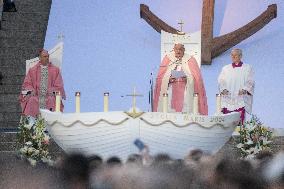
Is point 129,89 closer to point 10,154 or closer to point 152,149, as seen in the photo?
point 10,154

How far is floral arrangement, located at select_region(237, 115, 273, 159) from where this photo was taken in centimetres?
891

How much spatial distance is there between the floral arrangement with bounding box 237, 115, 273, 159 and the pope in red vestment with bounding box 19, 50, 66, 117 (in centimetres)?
296

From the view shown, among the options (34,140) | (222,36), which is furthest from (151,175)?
(222,36)

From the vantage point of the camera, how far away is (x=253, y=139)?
29.5 ft

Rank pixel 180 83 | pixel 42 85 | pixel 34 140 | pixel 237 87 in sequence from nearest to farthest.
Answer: pixel 34 140
pixel 180 83
pixel 42 85
pixel 237 87

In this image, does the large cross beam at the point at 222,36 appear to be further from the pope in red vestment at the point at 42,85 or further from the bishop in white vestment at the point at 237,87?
the pope in red vestment at the point at 42,85

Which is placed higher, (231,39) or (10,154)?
(231,39)

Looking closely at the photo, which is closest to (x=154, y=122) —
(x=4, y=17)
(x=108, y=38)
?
(x=108, y=38)

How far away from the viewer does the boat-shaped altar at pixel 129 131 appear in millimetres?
7676

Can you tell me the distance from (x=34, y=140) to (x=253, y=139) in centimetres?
268

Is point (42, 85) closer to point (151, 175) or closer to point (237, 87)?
point (237, 87)

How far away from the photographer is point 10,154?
349 inches

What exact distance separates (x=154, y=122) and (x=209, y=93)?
564 cm

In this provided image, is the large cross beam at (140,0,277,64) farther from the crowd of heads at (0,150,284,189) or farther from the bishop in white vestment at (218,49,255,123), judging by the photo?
the crowd of heads at (0,150,284,189)
